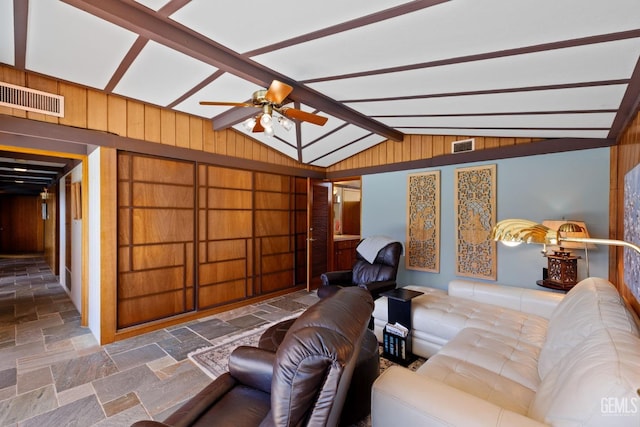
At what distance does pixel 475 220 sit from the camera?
3.86 metres

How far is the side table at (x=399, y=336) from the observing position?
8.54ft

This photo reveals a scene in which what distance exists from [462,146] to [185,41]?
11.6 feet

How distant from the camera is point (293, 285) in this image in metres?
5.18

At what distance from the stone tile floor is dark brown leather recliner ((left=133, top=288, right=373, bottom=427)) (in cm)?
90

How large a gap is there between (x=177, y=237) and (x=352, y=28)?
312 centimetres

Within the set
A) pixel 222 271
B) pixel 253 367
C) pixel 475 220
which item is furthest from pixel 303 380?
pixel 475 220

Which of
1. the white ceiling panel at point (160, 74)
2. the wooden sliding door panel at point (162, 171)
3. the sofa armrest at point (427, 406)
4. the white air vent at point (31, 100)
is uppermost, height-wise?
the white ceiling panel at point (160, 74)

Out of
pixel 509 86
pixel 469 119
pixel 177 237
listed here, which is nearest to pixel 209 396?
pixel 177 237

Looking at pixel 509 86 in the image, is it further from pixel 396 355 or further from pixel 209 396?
pixel 209 396

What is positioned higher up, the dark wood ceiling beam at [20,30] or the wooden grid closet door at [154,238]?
the dark wood ceiling beam at [20,30]

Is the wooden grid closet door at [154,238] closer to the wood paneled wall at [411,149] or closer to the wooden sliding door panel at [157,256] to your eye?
the wooden sliding door panel at [157,256]

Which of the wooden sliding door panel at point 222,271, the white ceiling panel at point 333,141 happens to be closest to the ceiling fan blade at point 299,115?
the white ceiling panel at point 333,141

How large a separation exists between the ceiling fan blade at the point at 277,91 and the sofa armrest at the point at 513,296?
8.85ft

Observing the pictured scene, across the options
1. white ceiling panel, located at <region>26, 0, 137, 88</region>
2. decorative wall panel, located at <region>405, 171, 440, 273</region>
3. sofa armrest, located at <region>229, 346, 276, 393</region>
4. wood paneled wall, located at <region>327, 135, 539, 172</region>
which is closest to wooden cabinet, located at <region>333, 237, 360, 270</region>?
wood paneled wall, located at <region>327, 135, 539, 172</region>
